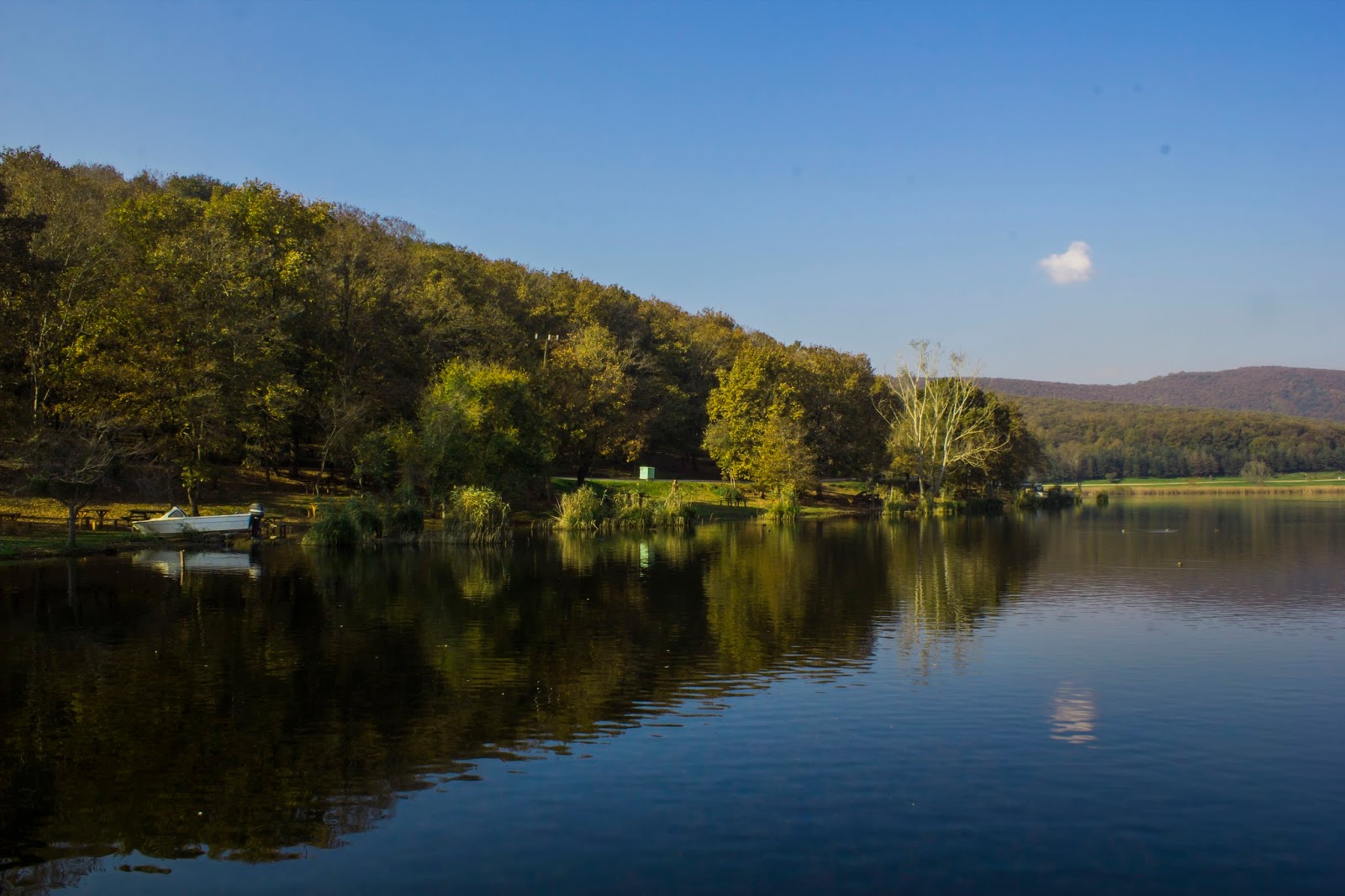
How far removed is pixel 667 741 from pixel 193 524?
122 ft

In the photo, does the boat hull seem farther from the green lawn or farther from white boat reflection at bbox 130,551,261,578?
the green lawn

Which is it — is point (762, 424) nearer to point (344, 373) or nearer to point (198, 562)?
point (344, 373)

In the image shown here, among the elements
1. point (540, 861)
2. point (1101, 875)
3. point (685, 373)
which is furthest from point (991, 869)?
point (685, 373)

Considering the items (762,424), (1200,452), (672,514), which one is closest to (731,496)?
(762,424)

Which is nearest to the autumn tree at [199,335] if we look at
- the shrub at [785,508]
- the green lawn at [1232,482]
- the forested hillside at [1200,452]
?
the shrub at [785,508]

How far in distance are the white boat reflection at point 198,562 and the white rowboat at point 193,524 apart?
3.34m

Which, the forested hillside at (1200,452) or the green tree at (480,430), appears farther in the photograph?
the forested hillside at (1200,452)

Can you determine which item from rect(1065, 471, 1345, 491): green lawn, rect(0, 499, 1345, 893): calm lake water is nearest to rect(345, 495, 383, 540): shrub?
rect(0, 499, 1345, 893): calm lake water

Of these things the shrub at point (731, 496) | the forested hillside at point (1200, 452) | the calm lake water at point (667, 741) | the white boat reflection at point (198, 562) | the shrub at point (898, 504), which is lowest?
the calm lake water at point (667, 741)

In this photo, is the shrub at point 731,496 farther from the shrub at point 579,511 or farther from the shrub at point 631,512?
the shrub at point 579,511

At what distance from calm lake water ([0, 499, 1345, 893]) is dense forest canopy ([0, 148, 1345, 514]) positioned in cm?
2053

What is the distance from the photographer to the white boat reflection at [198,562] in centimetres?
3347

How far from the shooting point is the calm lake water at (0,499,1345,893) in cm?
985

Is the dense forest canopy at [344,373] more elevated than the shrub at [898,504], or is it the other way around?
the dense forest canopy at [344,373]
